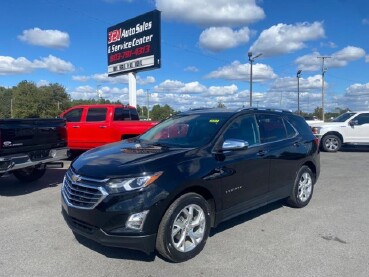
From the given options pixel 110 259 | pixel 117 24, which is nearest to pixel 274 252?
pixel 110 259

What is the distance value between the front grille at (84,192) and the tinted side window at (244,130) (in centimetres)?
180

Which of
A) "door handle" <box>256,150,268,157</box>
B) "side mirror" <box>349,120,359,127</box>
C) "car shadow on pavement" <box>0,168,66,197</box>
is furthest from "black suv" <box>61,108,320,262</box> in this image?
"side mirror" <box>349,120,359,127</box>

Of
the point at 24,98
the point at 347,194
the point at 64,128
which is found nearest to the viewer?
the point at 347,194

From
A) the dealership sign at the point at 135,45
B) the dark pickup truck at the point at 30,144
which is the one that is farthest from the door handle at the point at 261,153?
the dealership sign at the point at 135,45

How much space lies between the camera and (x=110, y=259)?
13.4 feet

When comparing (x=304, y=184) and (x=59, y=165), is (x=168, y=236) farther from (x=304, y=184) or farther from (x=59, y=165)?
(x=59, y=165)

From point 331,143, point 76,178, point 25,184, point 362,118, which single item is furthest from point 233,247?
point 362,118

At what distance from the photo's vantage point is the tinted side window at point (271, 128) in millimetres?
5441

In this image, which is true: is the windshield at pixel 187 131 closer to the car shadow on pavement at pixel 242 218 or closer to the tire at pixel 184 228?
the tire at pixel 184 228

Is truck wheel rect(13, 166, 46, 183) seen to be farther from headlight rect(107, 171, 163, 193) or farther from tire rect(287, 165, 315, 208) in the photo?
tire rect(287, 165, 315, 208)

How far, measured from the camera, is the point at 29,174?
8477 millimetres

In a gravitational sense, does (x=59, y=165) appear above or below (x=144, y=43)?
below

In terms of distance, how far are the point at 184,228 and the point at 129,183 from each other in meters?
0.87

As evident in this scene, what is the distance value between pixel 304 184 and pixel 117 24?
16837mm
